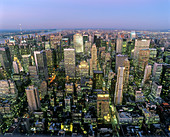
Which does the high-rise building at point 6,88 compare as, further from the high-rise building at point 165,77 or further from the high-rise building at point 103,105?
the high-rise building at point 165,77

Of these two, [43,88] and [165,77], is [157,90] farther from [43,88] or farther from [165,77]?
[43,88]

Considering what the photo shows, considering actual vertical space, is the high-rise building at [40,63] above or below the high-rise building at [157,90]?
above

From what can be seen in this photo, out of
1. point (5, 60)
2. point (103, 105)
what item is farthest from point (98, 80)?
point (5, 60)

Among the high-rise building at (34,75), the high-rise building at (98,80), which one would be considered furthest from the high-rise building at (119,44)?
the high-rise building at (34,75)

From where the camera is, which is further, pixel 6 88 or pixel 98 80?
pixel 98 80

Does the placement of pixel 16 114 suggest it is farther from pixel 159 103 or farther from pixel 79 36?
pixel 79 36

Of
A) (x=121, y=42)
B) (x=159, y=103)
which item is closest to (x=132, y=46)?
(x=121, y=42)

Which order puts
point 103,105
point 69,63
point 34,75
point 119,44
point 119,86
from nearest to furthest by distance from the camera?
point 103,105, point 119,86, point 34,75, point 69,63, point 119,44

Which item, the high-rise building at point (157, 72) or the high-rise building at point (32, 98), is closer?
the high-rise building at point (32, 98)

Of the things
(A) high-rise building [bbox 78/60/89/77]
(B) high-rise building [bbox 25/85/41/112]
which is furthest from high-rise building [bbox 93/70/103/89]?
(B) high-rise building [bbox 25/85/41/112]

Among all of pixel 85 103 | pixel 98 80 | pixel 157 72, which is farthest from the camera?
pixel 157 72

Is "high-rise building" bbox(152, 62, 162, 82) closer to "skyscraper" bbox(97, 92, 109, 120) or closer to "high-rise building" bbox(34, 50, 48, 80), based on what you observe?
"skyscraper" bbox(97, 92, 109, 120)
